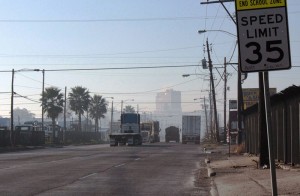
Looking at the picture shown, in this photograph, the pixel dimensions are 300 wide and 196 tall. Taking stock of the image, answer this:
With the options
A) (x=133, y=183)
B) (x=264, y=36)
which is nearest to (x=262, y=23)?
(x=264, y=36)

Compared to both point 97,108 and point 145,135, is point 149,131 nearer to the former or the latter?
point 145,135

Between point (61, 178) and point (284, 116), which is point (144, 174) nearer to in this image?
point (61, 178)

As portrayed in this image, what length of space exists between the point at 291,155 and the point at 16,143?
43.1 meters

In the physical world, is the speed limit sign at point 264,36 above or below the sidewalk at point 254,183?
above

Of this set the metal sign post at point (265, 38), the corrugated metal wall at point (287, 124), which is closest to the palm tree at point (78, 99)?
the corrugated metal wall at point (287, 124)

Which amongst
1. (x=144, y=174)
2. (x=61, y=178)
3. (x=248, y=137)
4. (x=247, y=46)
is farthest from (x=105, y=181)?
(x=248, y=137)

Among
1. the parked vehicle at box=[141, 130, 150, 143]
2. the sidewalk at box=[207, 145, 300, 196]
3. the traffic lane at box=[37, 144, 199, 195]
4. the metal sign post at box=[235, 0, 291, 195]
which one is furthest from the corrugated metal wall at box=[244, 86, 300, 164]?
the parked vehicle at box=[141, 130, 150, 143]

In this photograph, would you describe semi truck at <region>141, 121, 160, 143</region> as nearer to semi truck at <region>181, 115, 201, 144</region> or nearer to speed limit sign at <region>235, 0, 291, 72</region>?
semi truck at <region>181, 115, 201, 144</region>

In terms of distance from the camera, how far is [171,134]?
320 feet

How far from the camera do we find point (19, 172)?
21.1 metres

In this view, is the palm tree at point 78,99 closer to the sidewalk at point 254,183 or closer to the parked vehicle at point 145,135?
the parked vehicle at point 145,135

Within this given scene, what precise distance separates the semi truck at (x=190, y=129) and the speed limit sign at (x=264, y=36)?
73736 mm

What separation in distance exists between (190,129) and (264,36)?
7535cm

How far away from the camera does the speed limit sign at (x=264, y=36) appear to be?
6.20 metres
